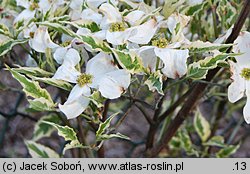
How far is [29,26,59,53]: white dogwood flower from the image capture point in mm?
933

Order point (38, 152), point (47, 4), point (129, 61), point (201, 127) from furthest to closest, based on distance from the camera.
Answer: point (201, 127), point (38, 152), point (47, 4), point (129, 61)

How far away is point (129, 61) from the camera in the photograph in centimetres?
83

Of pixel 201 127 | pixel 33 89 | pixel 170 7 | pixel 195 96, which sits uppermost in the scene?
pixel 170 7

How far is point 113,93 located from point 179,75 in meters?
0.11

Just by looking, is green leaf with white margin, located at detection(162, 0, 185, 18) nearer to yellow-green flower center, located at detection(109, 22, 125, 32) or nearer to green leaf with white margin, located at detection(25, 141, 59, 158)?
yellow-green flower center, located at detection(109, 22, 125, 32)

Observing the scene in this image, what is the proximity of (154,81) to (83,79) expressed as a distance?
13 centimetres

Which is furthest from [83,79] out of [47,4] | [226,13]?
[226,13]

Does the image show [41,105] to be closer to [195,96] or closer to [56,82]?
[56,82]

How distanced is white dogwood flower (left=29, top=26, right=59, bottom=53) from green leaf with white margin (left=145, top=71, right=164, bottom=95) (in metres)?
0.20

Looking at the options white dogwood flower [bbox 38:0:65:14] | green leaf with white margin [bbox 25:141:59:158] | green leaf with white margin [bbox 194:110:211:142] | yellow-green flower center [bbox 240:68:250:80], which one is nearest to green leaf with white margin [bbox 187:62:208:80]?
yellow-green flower center [bbox 240:68:250:80]

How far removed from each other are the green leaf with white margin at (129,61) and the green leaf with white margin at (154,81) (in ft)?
0.08

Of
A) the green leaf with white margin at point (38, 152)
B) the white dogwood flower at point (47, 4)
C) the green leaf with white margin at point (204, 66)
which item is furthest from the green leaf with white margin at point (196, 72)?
the green leaf with white margin at point (38, 152)

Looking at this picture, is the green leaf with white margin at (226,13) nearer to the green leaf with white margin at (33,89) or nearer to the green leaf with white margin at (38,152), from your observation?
the green leaf with white margin at (33,89)
